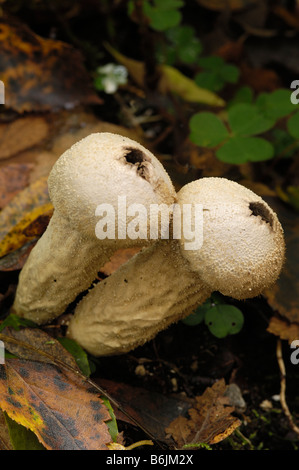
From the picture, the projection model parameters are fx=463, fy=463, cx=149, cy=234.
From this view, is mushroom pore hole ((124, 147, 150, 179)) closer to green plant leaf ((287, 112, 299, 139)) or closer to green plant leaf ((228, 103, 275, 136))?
green plant leaf ((228, 103, 275, 136))

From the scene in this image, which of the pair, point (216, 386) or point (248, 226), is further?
point (216, 386)

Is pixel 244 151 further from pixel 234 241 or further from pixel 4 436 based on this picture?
pixel 4 436

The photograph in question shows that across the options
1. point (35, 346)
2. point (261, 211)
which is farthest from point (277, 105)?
point (35, 346)

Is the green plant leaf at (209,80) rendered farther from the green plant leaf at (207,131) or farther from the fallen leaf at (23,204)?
the fallen leaf at (23,204)

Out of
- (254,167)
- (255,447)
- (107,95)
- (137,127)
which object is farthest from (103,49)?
(255,447)

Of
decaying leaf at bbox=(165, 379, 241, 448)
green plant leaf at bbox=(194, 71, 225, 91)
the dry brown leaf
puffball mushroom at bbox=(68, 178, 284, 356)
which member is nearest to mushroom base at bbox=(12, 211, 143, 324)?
puffball mushroom at bbox=(68, 178, 284, 356)

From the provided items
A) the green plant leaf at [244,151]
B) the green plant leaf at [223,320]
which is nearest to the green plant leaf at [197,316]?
the green plant leaf at [223,320]

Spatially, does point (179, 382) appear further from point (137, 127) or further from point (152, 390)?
point (137, 127)
